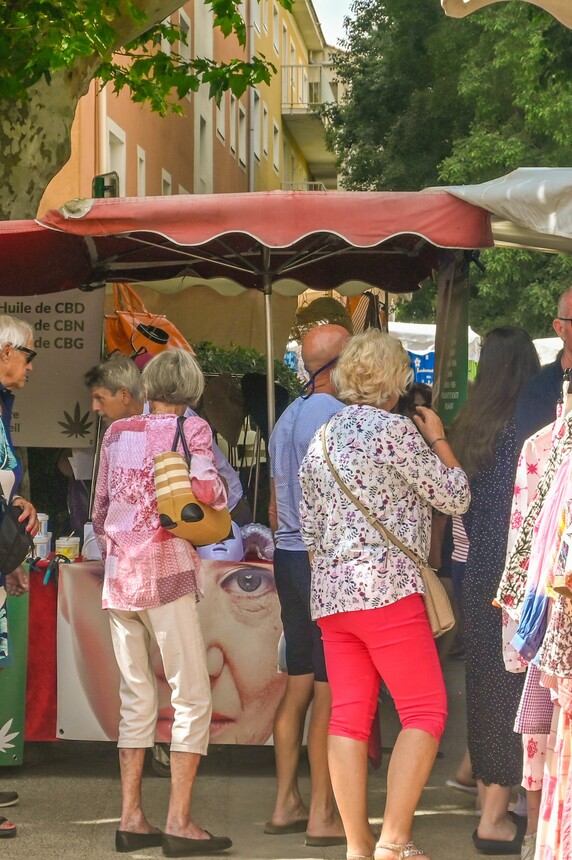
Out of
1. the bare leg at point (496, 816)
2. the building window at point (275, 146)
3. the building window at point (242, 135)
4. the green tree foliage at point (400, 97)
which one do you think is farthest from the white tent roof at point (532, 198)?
the building window at point (275, 146)

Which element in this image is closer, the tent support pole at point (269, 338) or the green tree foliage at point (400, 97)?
the tent support pole at point (269, 338)

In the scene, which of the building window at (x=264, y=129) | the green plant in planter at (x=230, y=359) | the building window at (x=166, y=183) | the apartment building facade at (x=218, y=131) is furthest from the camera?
the building window at (x=264, y=129)

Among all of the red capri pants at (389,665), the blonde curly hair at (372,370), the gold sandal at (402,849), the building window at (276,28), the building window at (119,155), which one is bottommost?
the gold sandal at (402,849)

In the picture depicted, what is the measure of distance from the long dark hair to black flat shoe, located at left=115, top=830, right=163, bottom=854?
1.78m

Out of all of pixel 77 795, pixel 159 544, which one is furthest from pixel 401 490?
pixel 77 795

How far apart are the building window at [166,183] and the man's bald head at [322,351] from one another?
59.6 ft

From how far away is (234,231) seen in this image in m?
5.01

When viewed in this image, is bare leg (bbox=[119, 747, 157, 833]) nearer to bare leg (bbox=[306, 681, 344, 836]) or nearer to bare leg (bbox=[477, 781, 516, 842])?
bare leg (bbox=[306, 681, 344, 836])

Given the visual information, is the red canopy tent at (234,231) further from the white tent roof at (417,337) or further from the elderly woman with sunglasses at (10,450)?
the white tent roof at (417,337)

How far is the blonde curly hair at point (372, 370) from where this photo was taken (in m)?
4.15

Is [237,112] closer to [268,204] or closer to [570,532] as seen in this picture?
[268,204]

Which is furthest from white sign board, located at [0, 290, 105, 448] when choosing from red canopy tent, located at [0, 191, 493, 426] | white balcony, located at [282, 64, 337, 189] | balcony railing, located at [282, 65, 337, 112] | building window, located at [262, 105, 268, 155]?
balcony railing, located at [282, 65, 337, 112]

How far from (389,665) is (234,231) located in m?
1.91

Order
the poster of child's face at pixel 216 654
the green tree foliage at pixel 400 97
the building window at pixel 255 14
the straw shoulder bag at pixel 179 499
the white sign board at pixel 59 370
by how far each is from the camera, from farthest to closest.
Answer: the building window at pixel 255 14
the green tree foliage at pixel 400 97
the white sign board at pixel 59 370
the poster of child's face at pixel 216 654
the straw shoulder bag at pixel 179 499
